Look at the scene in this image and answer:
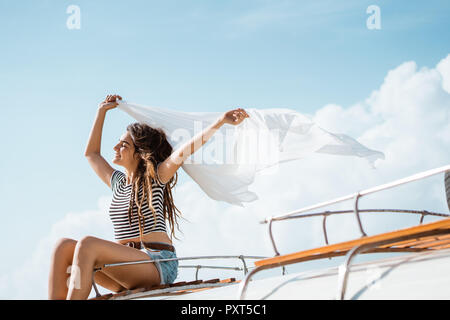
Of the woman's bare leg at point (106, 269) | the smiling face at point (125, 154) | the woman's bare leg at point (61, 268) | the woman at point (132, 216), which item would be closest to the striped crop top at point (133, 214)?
the woman at point (132, 216)

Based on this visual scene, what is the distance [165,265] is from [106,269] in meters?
0.49

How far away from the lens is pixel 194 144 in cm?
440

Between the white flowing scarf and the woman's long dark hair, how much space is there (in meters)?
0.21

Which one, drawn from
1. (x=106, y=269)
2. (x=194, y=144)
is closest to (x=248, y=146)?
(x=194, y=144)

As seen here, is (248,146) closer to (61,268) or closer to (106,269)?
(106,269)

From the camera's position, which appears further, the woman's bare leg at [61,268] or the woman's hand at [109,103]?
the woman's hand at [109,103]

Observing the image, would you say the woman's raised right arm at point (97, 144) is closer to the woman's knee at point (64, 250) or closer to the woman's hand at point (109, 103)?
the woman's hand at point (109, 103)


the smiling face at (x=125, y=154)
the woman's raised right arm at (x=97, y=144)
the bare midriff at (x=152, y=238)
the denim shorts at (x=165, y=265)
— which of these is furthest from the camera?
the woman's raised right arm at (x=97, y=144)

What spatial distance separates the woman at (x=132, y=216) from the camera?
153 inches

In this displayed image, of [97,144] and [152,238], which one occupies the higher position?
[97,144]

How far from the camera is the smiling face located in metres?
4.86
